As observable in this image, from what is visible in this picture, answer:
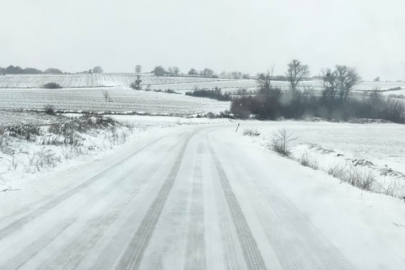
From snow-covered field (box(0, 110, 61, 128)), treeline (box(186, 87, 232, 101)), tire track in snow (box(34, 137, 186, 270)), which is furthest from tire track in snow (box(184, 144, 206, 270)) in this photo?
treeline (box(186, 87, 232, 101))

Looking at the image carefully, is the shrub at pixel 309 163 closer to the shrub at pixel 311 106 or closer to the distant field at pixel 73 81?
the shrub at pixel 311 106

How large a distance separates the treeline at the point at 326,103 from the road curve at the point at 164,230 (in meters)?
55.1

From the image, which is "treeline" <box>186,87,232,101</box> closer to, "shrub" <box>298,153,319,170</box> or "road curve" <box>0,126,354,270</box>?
"shrub" <box>298,153,319,170</box>

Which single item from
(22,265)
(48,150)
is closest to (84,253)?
(22,265)

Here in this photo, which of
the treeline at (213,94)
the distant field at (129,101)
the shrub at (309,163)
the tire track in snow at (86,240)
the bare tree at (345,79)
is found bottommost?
the shrub at (309,163)

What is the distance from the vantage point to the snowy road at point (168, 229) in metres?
3.98

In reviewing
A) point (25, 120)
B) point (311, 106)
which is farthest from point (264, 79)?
point (25, 120)

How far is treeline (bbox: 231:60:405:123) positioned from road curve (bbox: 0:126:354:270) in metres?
55.1

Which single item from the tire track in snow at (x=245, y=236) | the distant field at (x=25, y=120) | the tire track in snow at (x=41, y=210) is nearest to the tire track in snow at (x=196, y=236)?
the tire track in snow at (x=245, y=236)

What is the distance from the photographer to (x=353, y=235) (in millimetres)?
4965

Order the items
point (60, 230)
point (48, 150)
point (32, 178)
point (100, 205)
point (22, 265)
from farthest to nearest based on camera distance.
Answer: point (48, 150), point (32, 178), point (100, 205), point (60, 230), point (22, 265)

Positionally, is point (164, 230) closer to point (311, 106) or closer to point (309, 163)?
point (309, 163)

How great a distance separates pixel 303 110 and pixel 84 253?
70.0 m

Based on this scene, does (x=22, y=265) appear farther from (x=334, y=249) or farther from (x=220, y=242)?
(x=334, y=249)
